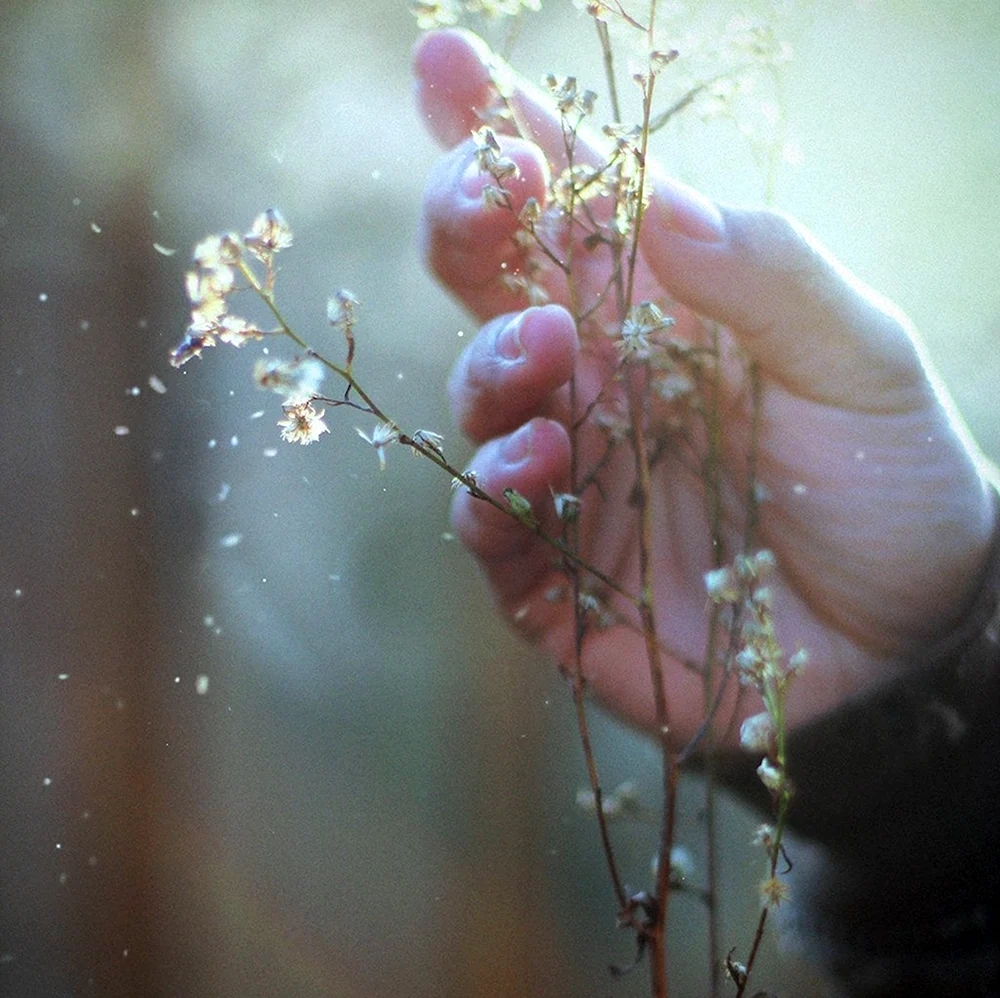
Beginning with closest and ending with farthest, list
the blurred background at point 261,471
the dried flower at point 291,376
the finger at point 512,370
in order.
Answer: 1. the dried flower at point 291,376
2. the finger at point 512,370
3. the blurred background at point 261,471

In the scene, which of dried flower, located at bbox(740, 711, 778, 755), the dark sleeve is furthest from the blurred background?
dried flower, located at bbox(740, 711, 778, 755)

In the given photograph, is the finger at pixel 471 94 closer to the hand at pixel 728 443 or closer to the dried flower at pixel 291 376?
the hand at pixel 728 443

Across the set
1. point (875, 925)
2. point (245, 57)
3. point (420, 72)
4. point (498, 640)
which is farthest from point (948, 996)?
point (245, 57)

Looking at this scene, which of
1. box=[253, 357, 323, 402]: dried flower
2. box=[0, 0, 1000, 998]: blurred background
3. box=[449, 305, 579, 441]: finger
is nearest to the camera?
box=[253, 357, 323, 402]: dried flower

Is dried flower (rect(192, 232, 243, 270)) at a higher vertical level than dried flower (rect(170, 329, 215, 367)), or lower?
higher

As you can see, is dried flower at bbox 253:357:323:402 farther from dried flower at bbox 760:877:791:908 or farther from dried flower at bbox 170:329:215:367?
dried flower at bbox 760:877:791:908

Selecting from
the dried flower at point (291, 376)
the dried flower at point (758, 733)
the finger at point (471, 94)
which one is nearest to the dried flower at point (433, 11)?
the finger at point (471, 94)

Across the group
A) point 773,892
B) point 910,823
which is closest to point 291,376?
point 773,892

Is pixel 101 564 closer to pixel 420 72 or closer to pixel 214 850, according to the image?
pixel 214 850
